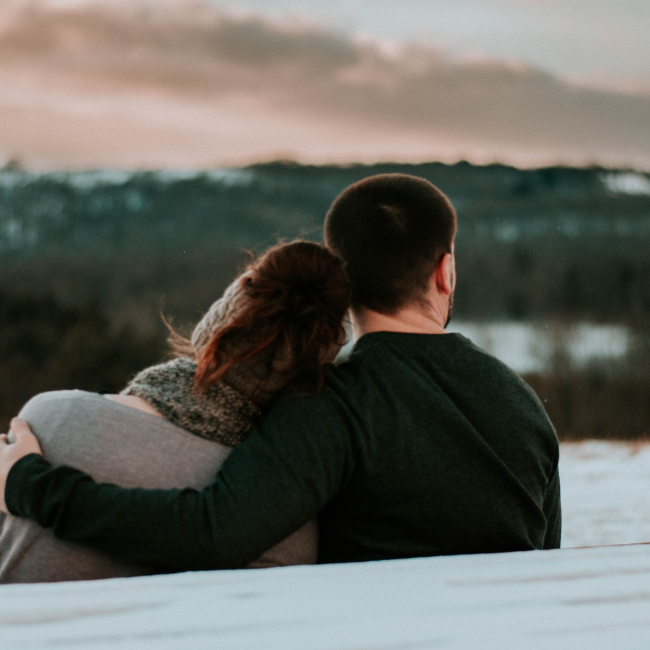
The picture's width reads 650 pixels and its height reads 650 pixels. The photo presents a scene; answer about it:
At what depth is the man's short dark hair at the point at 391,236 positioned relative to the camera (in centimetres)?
119

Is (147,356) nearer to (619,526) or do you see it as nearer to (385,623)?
(619,526)

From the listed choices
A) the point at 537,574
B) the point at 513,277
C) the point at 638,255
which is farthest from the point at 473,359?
the point at 638,255

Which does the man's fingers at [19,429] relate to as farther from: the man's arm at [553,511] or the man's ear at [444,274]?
the man's arm at [553,511]

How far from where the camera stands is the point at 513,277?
35719mm

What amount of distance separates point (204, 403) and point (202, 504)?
0.17 meters

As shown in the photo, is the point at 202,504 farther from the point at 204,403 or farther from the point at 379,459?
the point at 379,459

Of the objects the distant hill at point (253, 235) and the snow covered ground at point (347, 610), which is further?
the distant hill at point (253, 235)

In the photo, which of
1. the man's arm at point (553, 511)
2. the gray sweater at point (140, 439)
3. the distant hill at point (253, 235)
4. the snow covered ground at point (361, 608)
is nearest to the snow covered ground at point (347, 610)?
the snow covered ground at point (361, 608)

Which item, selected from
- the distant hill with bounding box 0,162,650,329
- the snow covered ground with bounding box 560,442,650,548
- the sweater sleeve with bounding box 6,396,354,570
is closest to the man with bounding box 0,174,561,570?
the sweater sleeve with bounding box 6,396,354,570

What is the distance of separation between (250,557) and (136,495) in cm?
19

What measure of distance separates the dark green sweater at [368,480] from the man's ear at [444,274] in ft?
0.42

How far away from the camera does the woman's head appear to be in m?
1.04

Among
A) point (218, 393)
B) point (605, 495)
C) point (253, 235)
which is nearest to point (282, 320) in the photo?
point (218, 393)

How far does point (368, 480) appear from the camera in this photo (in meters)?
1.04
